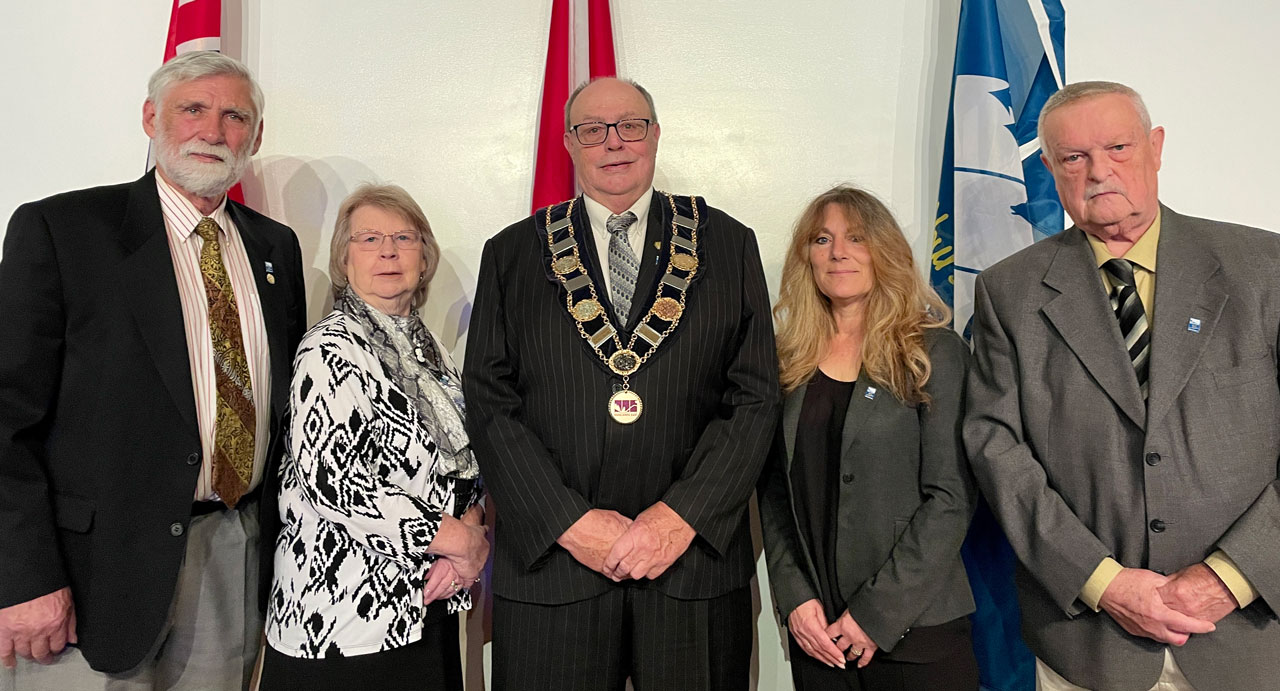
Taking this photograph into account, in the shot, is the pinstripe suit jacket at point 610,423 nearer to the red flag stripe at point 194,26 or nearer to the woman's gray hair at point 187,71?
the woman's gray hair at point 187,71

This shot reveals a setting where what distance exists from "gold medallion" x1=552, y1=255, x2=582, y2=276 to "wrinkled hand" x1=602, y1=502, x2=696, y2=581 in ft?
2.03

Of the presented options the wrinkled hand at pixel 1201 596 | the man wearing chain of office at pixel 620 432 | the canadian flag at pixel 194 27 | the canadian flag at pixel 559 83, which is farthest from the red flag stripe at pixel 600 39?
the wrinkled hand at pixel 1201 596

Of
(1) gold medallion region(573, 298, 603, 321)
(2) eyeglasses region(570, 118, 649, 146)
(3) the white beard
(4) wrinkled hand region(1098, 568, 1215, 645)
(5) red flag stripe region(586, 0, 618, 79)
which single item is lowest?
(4) wrinkled hand region(1098, 568, 1215, 645)

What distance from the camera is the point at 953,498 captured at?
215 centimetres

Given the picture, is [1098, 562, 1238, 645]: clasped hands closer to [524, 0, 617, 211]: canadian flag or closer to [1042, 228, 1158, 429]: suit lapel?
[1042, 228, 1158, 429]: suit lapel

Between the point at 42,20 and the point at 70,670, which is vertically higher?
the point at 42,20

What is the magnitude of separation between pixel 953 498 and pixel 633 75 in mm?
1774

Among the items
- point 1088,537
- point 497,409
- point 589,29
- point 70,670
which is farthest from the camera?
point 589,29

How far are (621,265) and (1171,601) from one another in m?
1.39

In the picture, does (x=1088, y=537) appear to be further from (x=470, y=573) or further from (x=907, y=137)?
(x=907, y=137)

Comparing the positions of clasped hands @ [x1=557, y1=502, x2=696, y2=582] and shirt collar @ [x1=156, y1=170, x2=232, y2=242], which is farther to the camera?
shirt collar @ [x1=156, y1=170, x2=232, y2=242]

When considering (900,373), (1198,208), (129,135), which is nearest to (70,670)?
(129,135)

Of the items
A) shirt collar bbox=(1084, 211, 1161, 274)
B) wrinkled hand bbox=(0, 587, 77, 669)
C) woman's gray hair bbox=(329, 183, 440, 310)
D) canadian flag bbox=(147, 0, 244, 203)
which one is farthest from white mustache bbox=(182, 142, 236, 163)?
shirt collar bbox=(1084, 211, 1161, 274)

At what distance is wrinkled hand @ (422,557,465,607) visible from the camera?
7.11 feet
